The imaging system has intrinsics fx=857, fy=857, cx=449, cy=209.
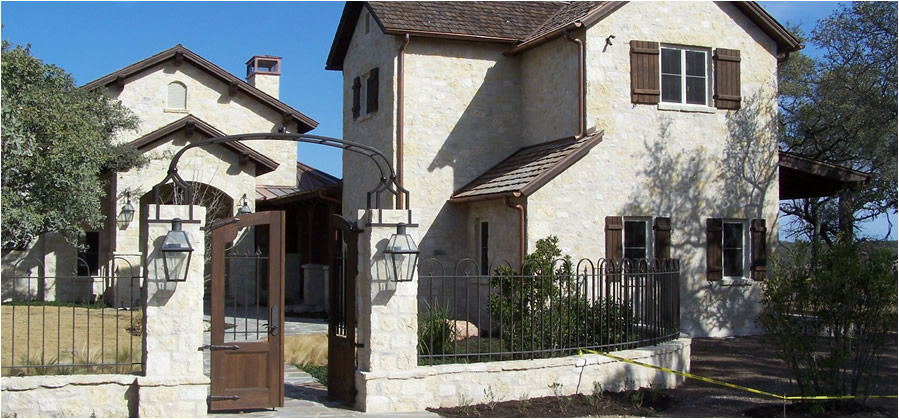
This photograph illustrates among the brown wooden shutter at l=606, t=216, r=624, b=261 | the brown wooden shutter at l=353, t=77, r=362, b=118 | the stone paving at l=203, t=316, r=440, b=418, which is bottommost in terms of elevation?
the stone paving at l=203, t=316, r=440, b=418

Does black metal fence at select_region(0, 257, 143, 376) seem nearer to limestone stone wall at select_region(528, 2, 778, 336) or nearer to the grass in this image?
the grass

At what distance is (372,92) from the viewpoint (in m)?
19.0

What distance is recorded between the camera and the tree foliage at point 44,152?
1476 cm

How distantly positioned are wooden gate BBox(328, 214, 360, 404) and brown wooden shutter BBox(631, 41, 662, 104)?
26.7 ft

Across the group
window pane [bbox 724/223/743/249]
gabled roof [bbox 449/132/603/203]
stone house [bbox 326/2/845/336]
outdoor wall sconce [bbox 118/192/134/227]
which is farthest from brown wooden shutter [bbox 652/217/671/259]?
outdoor wall sconce [bbox 118/192/134/227]

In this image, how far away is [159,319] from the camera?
8.88 meters

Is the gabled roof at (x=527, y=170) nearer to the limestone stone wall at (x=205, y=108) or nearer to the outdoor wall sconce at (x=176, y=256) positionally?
the outdoor wall sconce at (x=176, y=256)

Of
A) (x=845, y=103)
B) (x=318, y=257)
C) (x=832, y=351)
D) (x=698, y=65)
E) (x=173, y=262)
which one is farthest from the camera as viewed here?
(x=318, y=257)

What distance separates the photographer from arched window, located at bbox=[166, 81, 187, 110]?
26297 millimetres

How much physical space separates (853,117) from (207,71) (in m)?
18.4

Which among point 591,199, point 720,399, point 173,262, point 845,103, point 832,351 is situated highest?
point 845,103

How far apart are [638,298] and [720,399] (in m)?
1.81

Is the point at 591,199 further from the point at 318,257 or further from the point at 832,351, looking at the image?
the point at 318,257

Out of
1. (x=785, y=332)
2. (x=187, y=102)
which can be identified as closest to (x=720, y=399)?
(x=785, y=332)
